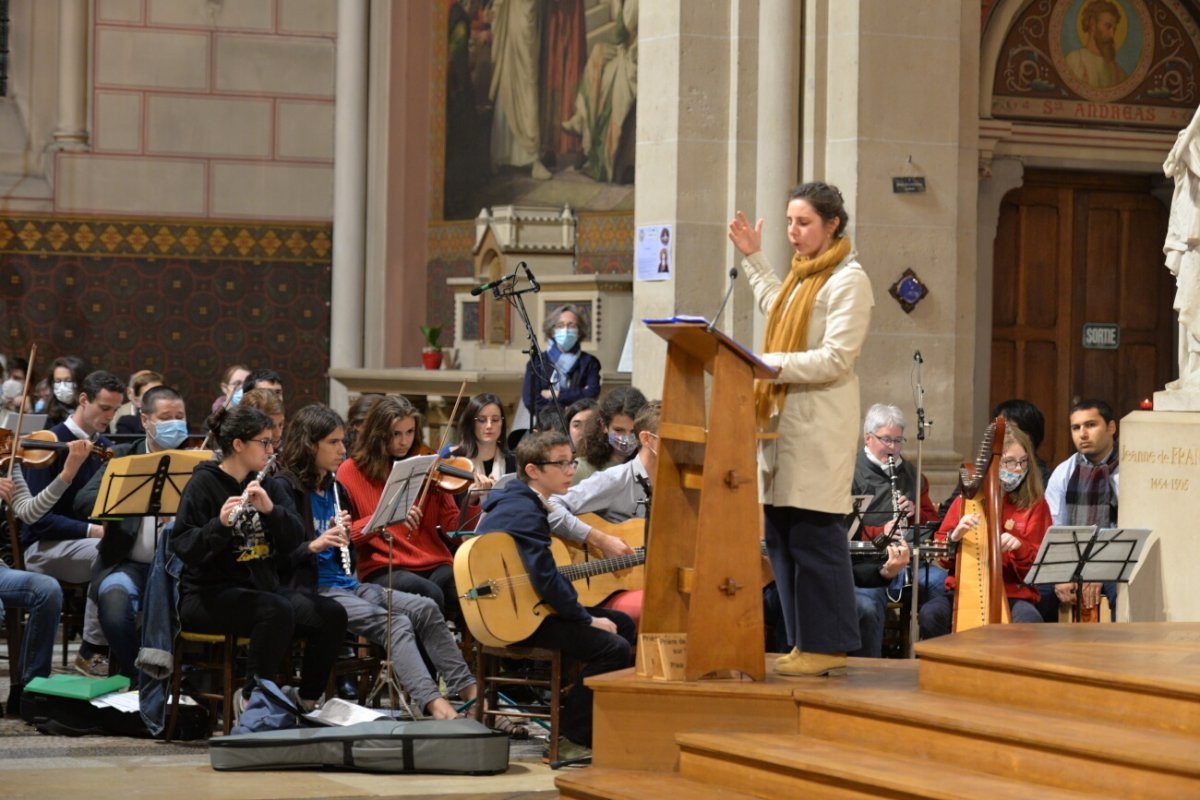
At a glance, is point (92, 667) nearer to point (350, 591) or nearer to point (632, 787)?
point (350, 591)

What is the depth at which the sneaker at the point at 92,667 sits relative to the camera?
858 centimetres

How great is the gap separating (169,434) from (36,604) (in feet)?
4.54

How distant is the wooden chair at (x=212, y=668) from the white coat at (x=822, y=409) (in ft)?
7.84

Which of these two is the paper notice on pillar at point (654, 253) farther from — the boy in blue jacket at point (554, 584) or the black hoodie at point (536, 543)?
the black hoodie at point (536, 543)

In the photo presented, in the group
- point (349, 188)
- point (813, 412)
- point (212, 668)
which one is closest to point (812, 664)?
point (813, 412)

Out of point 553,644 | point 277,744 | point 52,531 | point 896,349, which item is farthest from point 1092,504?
point 52,531

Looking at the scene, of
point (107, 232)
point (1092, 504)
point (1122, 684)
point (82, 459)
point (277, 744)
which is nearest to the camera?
point (1122, 684)

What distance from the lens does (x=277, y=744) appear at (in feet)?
22.7

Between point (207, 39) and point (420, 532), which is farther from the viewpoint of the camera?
point (207, 39)

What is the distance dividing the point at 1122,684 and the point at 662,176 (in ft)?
18.1

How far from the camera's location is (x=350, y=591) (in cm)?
792

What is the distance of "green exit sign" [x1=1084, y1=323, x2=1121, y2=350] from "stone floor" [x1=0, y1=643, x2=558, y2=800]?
5616mm

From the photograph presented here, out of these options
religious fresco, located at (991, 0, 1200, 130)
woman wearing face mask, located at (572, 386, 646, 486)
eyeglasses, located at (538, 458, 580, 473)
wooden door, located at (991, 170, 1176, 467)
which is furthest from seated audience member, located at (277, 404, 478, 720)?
religious fresco, located at (991, 0, 1200, 130)

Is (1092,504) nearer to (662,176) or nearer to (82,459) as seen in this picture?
(662,176)
